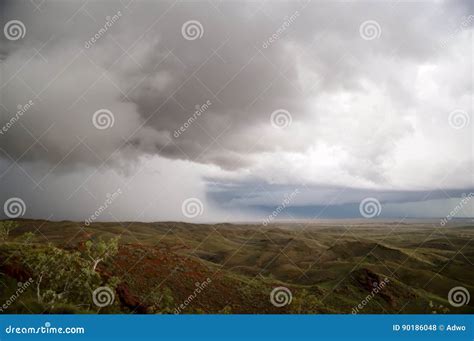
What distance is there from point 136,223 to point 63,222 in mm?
35114

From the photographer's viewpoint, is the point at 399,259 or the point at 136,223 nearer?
the point at 399,259

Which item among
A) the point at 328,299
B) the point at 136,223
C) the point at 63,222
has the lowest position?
the point at 63,222
